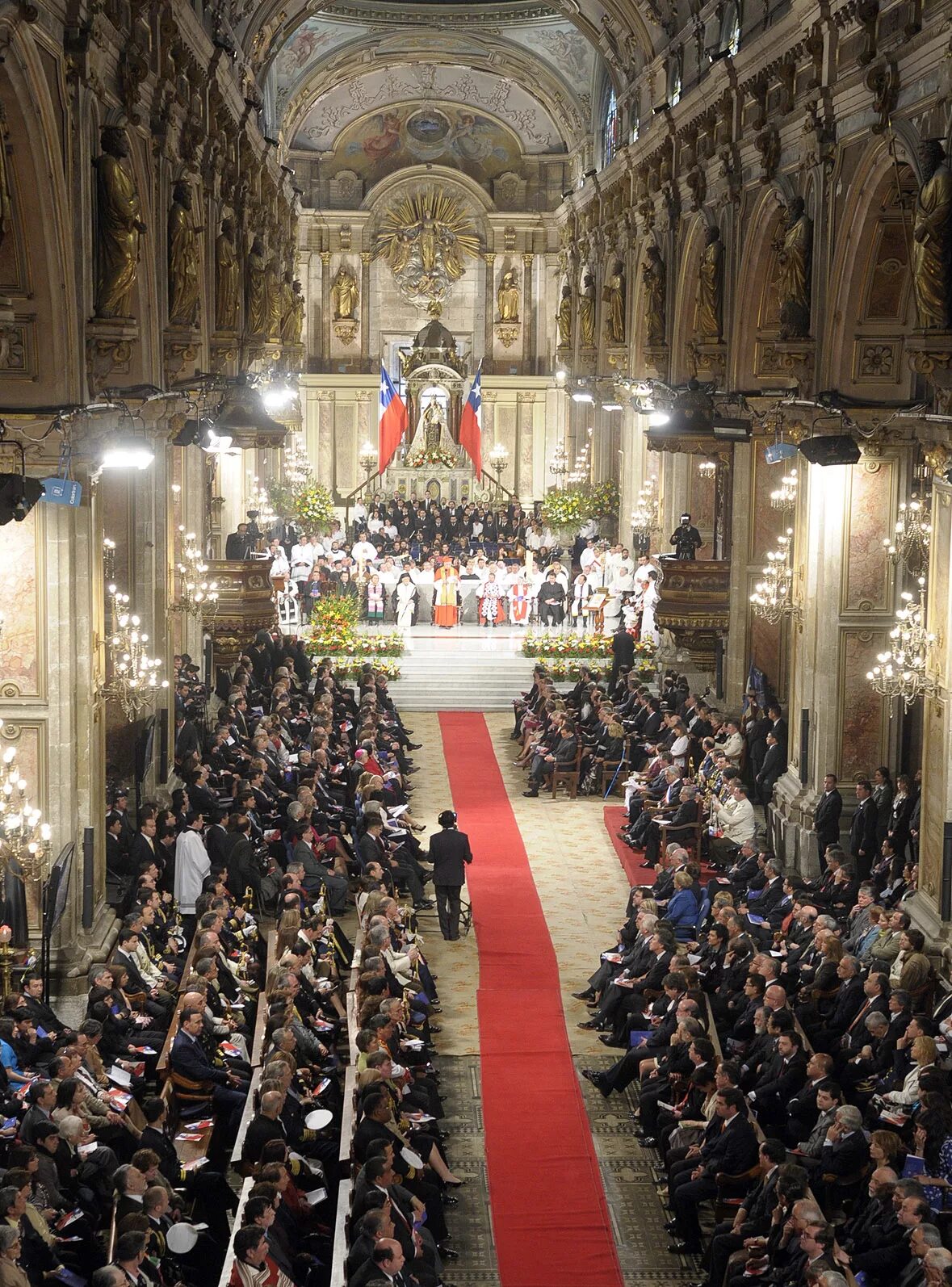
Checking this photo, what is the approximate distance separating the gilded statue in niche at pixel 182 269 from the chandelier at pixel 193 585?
444 centimetres

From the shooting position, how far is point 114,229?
597 inches

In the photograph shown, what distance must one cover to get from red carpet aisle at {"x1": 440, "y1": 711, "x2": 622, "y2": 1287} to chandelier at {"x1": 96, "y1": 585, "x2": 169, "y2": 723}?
14.2 feet

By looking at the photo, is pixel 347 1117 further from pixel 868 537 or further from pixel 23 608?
pixel 868 537

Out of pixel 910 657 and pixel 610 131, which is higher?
pixel 610 131

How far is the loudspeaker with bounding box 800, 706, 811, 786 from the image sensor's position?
20031 mm

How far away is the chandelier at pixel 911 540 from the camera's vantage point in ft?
57.1

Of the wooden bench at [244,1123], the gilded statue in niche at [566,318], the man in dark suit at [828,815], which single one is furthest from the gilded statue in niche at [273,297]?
the wooden bench at [244,1123]

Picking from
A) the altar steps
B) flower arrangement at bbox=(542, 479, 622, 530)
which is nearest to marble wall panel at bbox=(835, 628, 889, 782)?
the altar steps

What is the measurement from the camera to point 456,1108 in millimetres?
14164

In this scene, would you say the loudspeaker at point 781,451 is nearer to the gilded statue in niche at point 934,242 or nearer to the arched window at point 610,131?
the gilded statue in niche at point 934,242

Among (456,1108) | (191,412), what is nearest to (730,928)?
(456,1108)

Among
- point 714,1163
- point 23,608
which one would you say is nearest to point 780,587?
point 23,608

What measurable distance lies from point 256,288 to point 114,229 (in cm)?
1332

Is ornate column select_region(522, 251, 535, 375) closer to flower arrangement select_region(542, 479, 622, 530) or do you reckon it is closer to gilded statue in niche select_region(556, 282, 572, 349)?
gilded statue in niche select_region(556, 282, 572, 349)
